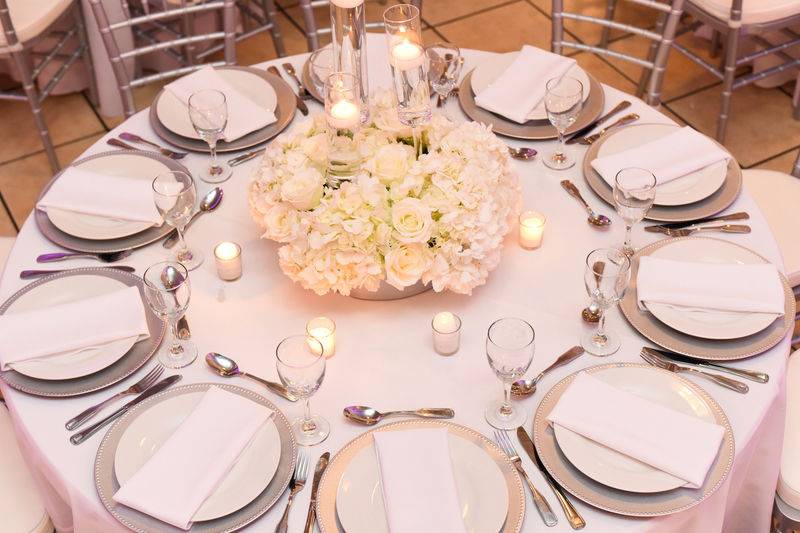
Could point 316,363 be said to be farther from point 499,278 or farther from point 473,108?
point 473,108

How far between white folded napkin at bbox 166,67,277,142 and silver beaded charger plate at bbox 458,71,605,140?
46cm

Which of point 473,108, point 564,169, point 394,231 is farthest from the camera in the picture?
point 473,108

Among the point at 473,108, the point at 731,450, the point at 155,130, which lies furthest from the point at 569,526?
the point at 155,130

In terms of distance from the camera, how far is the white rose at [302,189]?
5.66ft

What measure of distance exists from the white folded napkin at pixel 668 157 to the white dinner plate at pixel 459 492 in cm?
79

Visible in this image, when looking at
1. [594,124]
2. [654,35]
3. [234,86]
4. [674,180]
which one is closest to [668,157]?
[674,180]

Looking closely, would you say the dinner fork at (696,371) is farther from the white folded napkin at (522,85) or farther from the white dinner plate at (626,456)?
the white folded napkin at (522,85)

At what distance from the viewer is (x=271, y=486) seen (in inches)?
60.0

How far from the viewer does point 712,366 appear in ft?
5.57

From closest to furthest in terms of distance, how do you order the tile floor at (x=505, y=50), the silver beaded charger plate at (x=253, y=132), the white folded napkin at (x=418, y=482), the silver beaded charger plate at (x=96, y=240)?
the white folded napkin at (x=418, y=482) → the silver beaded charger plate at (x=96, y=240) → the silver beaded charger plate at (x=253, y=132) → the tile floor at (x=505, y=50)

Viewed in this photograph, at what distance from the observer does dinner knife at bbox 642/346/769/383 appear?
1663 millimetres

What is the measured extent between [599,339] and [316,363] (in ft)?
1.78

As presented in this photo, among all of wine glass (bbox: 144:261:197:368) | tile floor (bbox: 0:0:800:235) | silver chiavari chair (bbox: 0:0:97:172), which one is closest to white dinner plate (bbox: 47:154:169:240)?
wine glass (bbox: 144:261:197:368)

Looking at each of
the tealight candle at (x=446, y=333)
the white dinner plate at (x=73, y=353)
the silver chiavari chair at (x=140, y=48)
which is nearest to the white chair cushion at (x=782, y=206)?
the tealight candle at (x=446, y=333)
